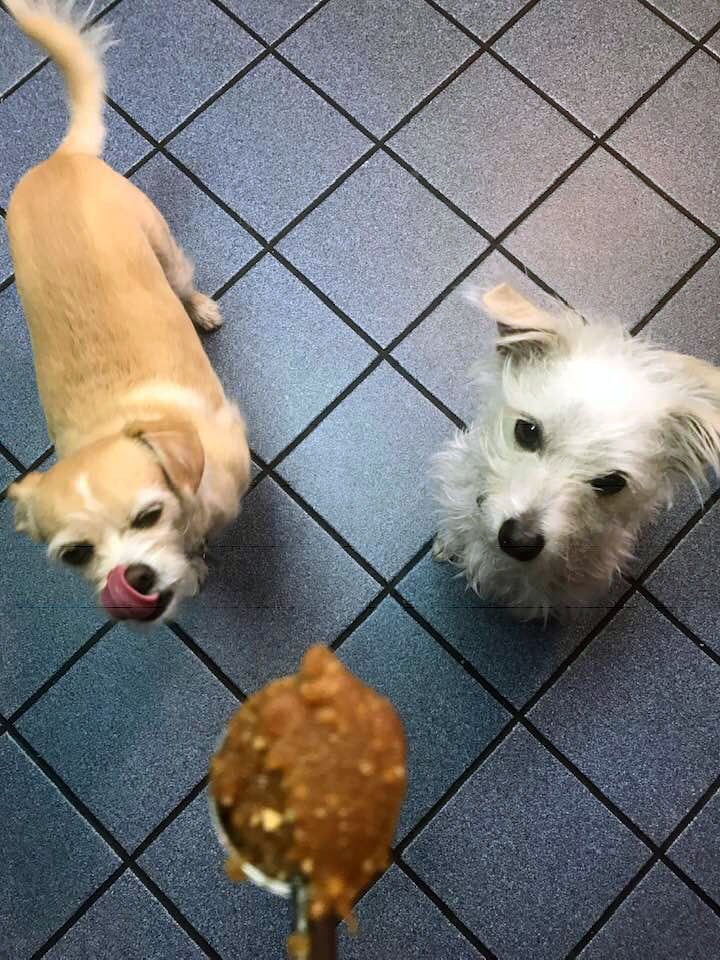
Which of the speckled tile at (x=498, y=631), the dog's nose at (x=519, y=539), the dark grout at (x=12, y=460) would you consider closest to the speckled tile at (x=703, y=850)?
the speckled tile at (x=498, y=631)

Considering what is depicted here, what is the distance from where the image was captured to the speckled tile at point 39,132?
7.34 feet

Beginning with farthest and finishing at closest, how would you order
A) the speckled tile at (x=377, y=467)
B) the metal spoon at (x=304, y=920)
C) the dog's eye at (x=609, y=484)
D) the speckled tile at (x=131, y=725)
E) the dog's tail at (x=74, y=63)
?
the speckled tile at (x=377, y=467) → the speckled tile at (x=131, y=725) → the dog's tail at (x=74, y=63) → the dog's eye at (x=609, y=484) → the metal spoon at (x=304, y=920)

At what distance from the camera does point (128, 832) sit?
1.87 metres

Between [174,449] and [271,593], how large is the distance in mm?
713

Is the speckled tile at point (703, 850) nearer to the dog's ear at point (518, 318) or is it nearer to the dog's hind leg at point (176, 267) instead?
the dog's ear at point (518, 318)

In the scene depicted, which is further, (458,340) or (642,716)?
(458,340)

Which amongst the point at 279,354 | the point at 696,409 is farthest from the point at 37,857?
the point at 696,409

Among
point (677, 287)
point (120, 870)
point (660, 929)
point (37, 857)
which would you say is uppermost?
point (677, 287)

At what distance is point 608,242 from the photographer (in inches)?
86.2

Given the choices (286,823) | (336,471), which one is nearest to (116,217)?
(336,471)

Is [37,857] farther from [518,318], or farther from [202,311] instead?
[518,318]

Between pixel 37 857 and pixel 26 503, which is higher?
pixel 26 503

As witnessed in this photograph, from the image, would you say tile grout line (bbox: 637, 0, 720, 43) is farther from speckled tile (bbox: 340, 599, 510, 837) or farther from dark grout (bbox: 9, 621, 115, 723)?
dark grout (bbox: 9, 621, 115, 723)

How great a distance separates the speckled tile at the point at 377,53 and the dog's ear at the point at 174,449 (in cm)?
127
